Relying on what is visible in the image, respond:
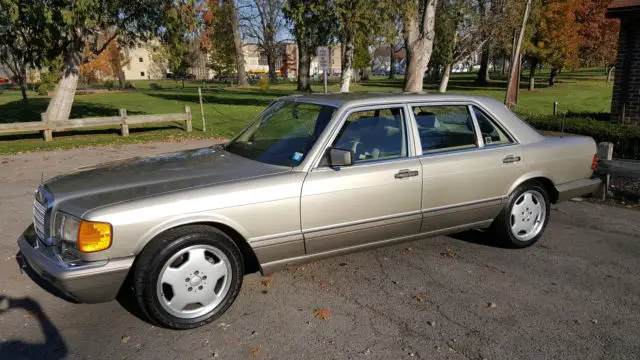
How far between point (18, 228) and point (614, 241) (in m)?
7.07

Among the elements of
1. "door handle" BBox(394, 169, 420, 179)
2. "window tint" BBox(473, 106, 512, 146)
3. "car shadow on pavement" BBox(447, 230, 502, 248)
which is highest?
"window tint" BBox(473, 106, 512, 146)

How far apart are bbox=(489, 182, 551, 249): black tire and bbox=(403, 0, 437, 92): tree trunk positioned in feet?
40.8

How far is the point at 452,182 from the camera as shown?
4.50 meters

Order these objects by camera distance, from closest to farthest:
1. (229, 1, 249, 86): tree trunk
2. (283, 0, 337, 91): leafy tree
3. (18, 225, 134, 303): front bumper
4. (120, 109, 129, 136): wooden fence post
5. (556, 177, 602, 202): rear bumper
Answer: (18, 225, 134, 303): front bumper < (556, 177, 602, 202): rear bumper < (120, 109, 129, 136): wooden fence post < (283, 0, 337, 91): leafy tree < (229, 1, 249, 86): tree trunk

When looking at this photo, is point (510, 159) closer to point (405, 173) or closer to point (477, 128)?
point (477, 128)

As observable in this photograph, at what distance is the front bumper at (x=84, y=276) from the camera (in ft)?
10.4

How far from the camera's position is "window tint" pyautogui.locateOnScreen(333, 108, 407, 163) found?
4215 millimetres

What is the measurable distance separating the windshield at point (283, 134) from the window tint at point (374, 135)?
224 millimetres

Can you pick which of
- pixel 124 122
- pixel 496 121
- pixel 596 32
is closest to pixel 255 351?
pixel 496 121

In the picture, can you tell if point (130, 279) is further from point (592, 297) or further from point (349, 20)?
point (349, 20)

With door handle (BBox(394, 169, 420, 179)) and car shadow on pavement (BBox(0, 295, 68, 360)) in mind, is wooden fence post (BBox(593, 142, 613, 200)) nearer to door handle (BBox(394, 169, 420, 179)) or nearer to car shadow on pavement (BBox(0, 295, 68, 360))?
door handle (BBox(394, 169, 420, 179))

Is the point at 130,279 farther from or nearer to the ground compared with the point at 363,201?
nearer to the ground

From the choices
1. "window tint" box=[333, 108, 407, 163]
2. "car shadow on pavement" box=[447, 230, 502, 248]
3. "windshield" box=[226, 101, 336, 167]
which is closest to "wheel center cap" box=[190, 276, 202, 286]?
"windshield" box=[226, 101, 336, 167]

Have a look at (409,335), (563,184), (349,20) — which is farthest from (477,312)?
(349,20)
